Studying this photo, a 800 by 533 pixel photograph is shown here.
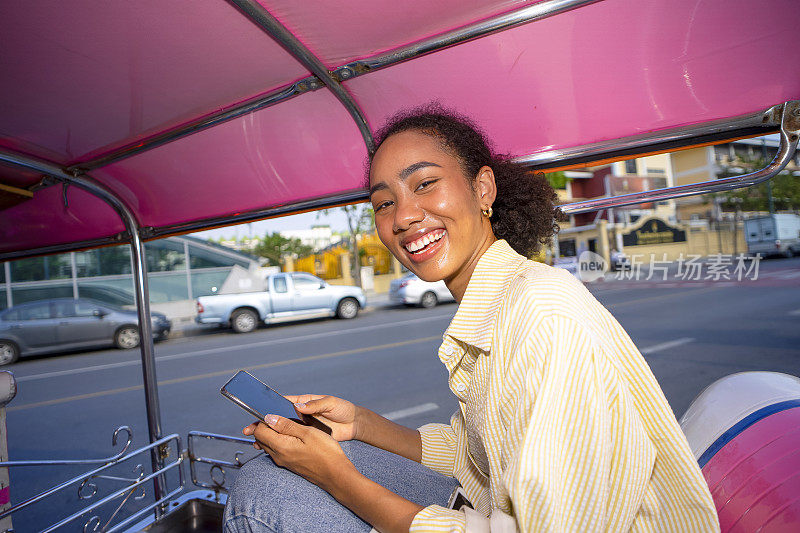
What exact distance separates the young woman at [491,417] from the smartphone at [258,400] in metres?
0.06

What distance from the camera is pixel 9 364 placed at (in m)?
10.5

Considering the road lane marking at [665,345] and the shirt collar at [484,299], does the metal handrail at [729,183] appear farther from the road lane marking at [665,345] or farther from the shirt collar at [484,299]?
the road lane marking at [665,345]

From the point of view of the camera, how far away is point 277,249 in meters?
27.4

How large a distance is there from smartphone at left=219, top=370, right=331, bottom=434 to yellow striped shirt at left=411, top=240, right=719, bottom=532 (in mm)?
611

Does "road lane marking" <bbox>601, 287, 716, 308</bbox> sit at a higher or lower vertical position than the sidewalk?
lower

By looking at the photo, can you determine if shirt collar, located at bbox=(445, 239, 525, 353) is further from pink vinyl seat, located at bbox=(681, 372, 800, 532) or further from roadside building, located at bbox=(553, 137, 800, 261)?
roadside building, located at bbox=(553, 137, 800, 261)

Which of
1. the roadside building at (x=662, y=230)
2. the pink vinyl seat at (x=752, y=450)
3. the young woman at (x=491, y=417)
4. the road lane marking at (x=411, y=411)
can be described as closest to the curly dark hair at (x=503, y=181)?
the young woman at (x=491, y=417)

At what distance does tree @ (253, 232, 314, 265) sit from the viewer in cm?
2730

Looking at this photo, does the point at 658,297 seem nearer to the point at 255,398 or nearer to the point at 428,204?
the point at 428,204

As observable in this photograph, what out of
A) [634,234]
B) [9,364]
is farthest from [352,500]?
[634,234]

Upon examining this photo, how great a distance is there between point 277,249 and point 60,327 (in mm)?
16444

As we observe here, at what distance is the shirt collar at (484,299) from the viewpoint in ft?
3.67

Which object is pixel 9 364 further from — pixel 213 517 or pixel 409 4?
pixel 409 4

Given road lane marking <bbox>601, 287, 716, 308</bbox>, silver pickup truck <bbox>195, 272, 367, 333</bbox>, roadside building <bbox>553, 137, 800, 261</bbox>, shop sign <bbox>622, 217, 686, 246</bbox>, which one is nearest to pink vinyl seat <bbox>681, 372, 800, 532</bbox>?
road lane marking <bbox>601, 287, 716, 308</bbox>
